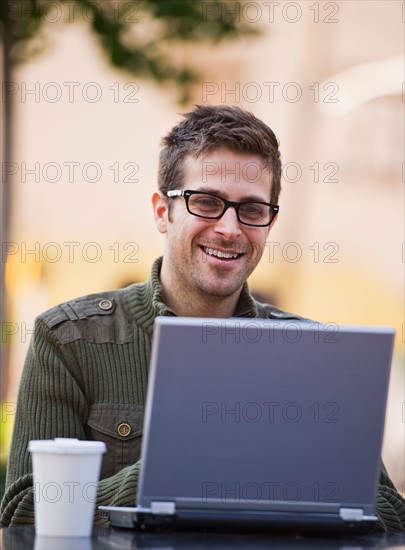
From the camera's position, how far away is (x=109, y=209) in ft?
15.9

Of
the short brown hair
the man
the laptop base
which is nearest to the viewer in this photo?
the laptop base

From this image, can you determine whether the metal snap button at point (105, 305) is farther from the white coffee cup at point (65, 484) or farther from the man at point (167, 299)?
the white coffee cup at point (65, 484)

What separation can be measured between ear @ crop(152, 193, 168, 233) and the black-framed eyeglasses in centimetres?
17

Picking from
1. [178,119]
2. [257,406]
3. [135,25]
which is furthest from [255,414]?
[178,119]

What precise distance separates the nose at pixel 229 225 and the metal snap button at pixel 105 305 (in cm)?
35

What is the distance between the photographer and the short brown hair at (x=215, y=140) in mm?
2537

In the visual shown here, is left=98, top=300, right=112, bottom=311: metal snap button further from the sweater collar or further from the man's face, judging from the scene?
the man's face

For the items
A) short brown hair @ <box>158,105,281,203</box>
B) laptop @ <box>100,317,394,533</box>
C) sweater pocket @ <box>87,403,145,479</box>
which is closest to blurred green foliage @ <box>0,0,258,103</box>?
short brown hair @ <box>158,105,281,203</box>

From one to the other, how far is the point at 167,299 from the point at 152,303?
0.20ft

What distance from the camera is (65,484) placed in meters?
1.74

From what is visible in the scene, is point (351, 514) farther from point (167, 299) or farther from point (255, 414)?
point (167, 299)

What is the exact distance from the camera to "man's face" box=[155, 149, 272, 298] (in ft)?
8.14

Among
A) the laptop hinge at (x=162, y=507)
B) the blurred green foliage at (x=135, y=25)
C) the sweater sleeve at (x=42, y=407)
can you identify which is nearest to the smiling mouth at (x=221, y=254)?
the sweater sleeve at (x=42, y=407)

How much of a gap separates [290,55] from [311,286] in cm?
110
